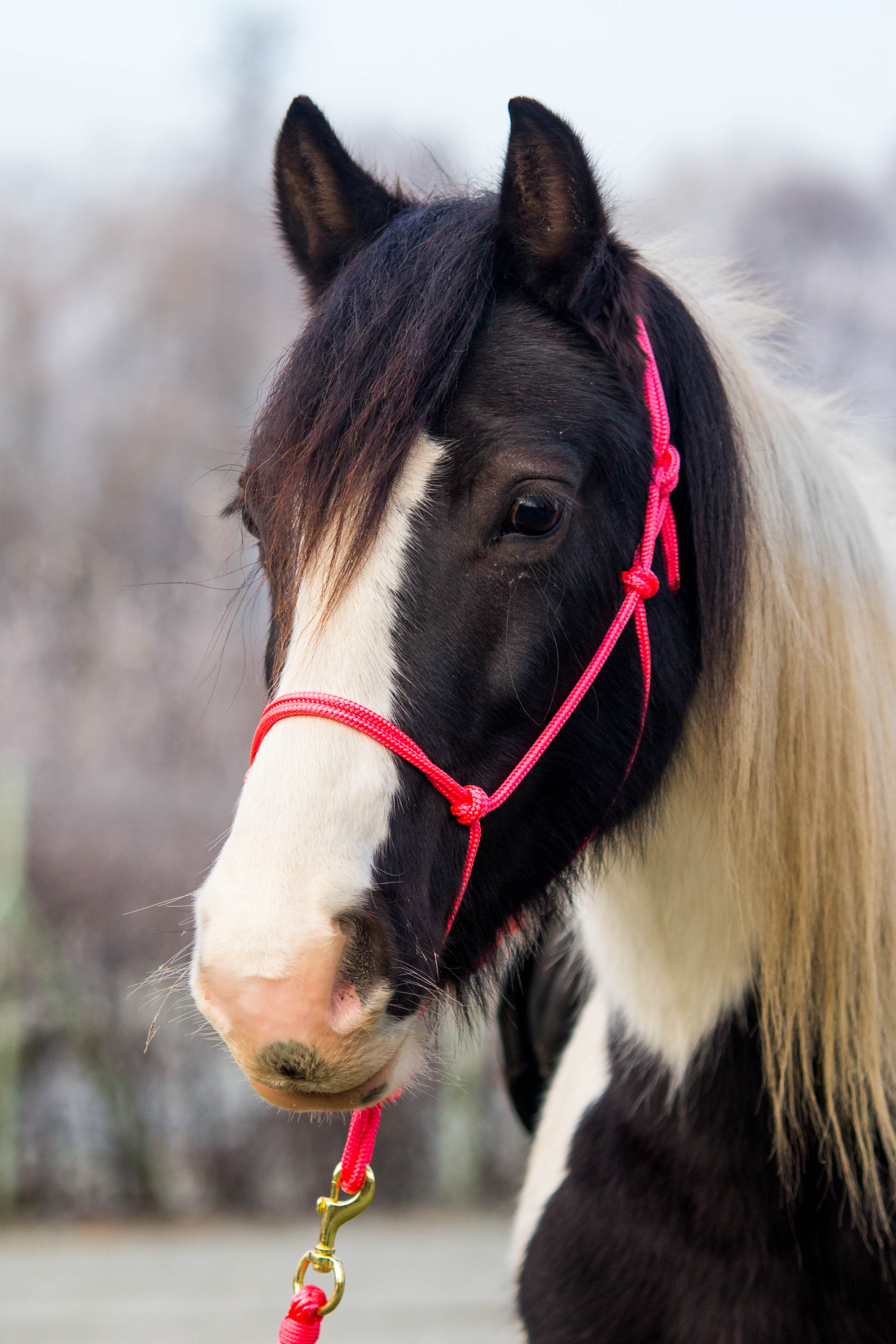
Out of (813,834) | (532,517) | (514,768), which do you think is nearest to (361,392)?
(532,517)

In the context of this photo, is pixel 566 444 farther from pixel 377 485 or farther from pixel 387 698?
pixel 387 698

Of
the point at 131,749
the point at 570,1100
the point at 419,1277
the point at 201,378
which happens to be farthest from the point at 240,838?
the point at 201,378

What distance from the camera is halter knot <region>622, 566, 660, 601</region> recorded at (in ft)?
4.44

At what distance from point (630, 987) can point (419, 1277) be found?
4.29m

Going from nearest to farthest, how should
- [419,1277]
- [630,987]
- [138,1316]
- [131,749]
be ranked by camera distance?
1. [630,987]
2. [138,1316]
3. [419,1277]
4. [131,749]

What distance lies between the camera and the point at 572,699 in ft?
4.26

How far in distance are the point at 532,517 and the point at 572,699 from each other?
0.75 feet

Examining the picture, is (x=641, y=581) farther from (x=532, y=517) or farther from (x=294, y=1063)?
(x=294, y=1063)

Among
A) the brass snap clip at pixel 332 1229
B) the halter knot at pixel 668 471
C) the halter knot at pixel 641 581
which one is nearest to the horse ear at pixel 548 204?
the halter knot at pixel 668 471

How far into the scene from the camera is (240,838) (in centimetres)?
104

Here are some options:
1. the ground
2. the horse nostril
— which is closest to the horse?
the horse nostril

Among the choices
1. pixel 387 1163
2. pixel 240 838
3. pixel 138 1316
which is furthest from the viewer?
pixel 387 1163

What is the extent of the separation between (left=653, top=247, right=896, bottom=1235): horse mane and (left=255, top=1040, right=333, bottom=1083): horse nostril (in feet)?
2.20

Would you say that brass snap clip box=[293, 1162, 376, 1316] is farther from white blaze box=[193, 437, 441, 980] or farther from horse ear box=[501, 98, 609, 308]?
horse ear box=[501, 98, 609, 308]
